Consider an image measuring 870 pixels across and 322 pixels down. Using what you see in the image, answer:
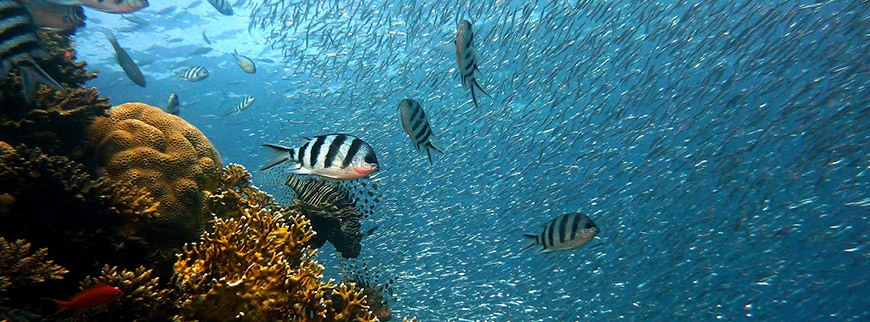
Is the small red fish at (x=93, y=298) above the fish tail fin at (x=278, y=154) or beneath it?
beneath

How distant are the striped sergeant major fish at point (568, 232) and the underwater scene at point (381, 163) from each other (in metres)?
0.02

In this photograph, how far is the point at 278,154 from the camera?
2.76 meters

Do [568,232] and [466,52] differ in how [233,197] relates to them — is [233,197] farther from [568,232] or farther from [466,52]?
[568,232]

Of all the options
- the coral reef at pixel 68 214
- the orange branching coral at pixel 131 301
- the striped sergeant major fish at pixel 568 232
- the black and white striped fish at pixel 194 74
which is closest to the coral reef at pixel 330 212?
the coral reef at pixel 68 214

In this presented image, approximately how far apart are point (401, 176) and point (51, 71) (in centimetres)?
1134

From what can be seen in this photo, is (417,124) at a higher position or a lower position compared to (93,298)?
higher

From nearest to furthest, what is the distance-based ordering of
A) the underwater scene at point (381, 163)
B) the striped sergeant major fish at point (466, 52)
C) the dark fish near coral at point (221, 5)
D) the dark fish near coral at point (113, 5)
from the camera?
the underwater scene at point (381, 163)
the striped sergeant major fish at point (466, 52)
the dark fish near coral at point (113, 5)
the dark fish near coral at point (221, 5)

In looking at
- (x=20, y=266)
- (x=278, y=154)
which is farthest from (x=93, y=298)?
(x=278, y=154)

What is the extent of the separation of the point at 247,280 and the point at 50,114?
2.69 meters

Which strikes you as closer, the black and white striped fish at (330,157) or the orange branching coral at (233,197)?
the black and white striped fish at (330,157)

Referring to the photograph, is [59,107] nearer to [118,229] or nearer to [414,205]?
[118,229]

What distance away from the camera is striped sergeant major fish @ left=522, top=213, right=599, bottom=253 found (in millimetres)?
4875

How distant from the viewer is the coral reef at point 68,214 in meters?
2.90

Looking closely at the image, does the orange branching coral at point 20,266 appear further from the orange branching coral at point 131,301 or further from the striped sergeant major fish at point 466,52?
the striped sergeant major fish at point 466,52
